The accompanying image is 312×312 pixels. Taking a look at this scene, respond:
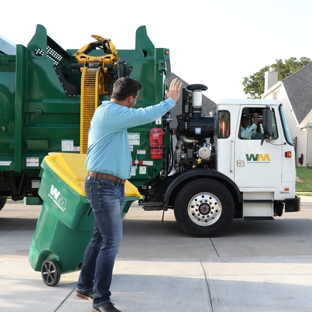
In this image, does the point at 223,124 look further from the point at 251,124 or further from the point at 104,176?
the point at 104,176

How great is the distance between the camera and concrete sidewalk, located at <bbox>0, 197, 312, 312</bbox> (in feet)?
14.9

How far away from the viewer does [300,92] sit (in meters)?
34.9

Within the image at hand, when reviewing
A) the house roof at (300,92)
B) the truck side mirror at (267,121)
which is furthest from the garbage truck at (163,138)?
the house roof at (300,92)

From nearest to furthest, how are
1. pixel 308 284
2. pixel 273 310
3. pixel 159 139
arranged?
pixel 273 310 → pixel 308 284 → pixel 159 139

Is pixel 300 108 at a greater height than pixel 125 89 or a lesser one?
greater

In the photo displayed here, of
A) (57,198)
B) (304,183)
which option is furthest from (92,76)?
(304,183)

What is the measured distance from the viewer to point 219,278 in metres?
5.38

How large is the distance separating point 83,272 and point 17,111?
15.1 ft

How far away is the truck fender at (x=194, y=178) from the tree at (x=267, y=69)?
48.6 metres

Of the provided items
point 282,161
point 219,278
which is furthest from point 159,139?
point 219,278

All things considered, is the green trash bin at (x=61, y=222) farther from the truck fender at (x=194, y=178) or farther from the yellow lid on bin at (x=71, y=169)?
the truck fender at (x=194, y=178)

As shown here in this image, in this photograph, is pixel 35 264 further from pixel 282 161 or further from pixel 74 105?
pixel 282 161

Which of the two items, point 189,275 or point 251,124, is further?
point 251,124

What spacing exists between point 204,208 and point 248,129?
1481 mm
